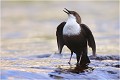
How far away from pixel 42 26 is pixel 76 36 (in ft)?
42.6

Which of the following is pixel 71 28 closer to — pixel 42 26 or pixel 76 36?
pixel 76 36

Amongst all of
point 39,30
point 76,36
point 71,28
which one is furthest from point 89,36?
point 39,30

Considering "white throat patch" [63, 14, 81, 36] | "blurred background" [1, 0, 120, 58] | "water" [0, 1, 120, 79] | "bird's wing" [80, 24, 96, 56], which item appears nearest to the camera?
"white throat patch" [63, 14, 81, 36]

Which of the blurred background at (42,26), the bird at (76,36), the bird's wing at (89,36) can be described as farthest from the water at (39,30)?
the bird's wing at (89,36)

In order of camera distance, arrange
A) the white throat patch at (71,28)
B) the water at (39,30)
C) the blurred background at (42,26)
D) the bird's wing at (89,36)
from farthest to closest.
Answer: the blurred background at (42,26) → the water at (39,30) → the bird's wing at (89,36) → the white throat patch at (71,28)

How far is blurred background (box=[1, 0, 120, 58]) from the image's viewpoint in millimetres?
14609

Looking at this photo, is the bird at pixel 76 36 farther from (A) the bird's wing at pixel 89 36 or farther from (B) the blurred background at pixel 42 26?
(B) the blurred background at pixel 42 26

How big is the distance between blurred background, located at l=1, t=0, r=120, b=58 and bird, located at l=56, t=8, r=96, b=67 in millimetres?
2280

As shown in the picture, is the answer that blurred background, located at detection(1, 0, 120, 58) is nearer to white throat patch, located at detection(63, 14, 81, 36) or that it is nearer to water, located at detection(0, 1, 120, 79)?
water, located at detection(0, 1, 120, 79)

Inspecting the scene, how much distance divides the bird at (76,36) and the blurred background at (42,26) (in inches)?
89.8

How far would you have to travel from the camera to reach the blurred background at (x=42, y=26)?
1461 centimetres

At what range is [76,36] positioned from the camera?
962 centimetres

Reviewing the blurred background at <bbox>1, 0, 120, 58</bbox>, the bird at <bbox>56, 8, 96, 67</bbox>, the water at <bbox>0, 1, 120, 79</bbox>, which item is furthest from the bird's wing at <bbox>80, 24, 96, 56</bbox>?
the blurred background at <bbox>1, 0, 120, 58</bbox>

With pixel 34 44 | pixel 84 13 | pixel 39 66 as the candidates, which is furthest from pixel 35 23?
pixel 39 66
